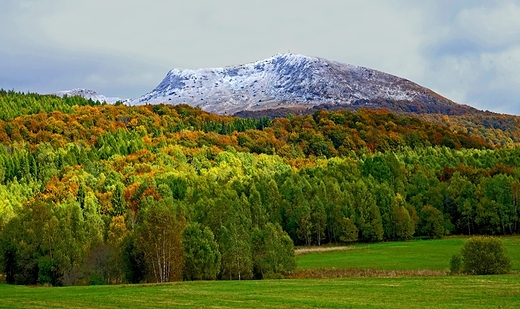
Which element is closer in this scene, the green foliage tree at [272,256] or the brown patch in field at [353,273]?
the brown patch in field at [353,273]

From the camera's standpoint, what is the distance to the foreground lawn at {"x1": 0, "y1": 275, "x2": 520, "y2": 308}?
35719mm

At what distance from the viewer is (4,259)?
266ft

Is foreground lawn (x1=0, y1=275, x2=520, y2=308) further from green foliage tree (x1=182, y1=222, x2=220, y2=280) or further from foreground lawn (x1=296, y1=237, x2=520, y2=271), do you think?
foreground lawn (x1=296, y1=237, x2=520, y2=271)

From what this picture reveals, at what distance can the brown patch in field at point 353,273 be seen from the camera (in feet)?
205

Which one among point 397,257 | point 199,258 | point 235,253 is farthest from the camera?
point 397,257

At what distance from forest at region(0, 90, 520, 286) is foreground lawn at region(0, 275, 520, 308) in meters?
19.8

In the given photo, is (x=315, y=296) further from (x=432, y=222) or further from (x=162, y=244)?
(x=432, y=222)

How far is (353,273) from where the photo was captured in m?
66.4

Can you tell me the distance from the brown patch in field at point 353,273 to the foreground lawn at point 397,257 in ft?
10.1

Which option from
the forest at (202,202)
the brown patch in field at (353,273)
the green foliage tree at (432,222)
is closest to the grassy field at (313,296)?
the brown patch in field at (353,273)

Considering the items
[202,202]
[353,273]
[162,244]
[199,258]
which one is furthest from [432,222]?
[162,244]

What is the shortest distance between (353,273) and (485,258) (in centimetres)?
1539

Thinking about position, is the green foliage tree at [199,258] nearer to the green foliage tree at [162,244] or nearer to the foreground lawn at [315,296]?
the green foliage tree at [162,244]

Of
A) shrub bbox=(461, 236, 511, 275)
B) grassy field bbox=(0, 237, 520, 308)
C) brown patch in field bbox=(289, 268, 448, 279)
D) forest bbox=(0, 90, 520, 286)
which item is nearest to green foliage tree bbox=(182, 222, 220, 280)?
forest bbox=(0, 90, 520, 286)
